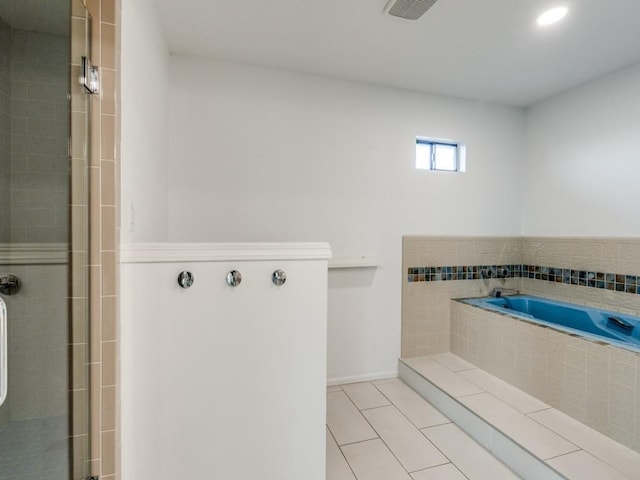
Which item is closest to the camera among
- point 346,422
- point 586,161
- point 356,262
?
point 346,422

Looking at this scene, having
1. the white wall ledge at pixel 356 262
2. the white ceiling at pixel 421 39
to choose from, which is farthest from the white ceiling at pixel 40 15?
the white wall ledge at pixel 356 262

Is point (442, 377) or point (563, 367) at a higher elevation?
point (563, 367)

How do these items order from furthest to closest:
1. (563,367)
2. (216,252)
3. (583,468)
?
(563,367) → (583,468) → (216,252)

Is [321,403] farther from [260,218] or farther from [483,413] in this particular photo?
[260,218]

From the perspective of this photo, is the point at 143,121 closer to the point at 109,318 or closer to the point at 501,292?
the point at 109,318

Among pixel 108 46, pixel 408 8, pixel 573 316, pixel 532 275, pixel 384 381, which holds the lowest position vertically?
pixel 384 381

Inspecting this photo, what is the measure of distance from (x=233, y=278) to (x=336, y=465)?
126 cm

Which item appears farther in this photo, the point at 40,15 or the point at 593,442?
the point at 593,442

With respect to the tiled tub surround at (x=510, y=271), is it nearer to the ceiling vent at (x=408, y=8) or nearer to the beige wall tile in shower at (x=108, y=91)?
the ceiling vent at (x=408, y=8)

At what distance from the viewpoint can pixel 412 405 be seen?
88.7 inches

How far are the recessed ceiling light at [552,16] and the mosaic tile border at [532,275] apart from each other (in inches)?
74.6

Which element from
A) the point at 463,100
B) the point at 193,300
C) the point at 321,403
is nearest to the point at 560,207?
the point at 463,100

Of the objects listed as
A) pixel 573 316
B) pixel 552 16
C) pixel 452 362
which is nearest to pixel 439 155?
pixel 552 16

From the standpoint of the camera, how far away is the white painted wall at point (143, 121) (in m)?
1.21
